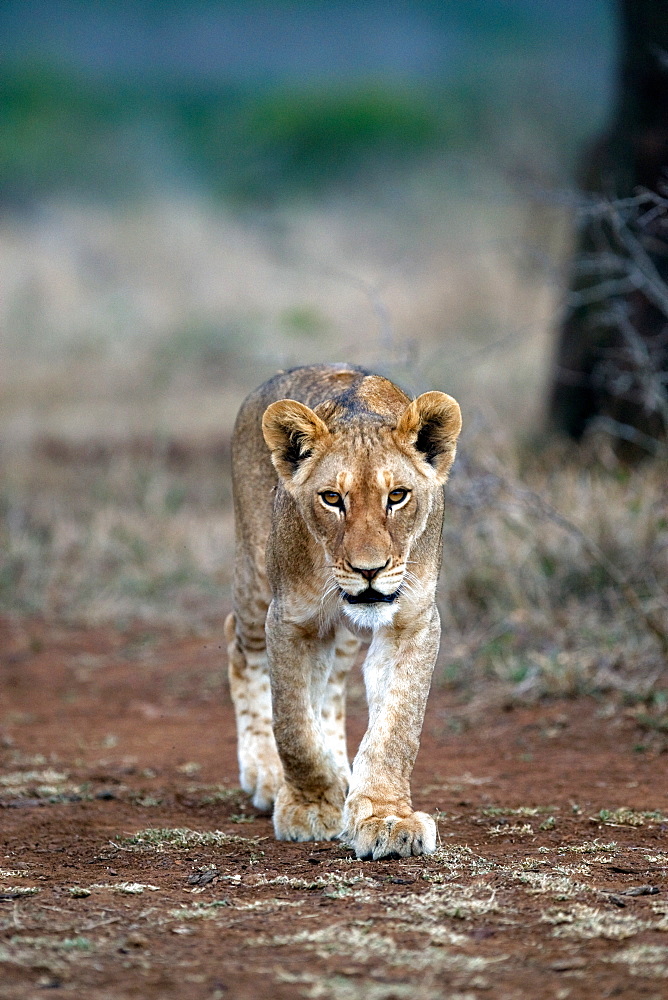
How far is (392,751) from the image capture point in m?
3.74

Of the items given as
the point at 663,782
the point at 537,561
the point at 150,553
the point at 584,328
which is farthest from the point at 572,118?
the point at 663,782

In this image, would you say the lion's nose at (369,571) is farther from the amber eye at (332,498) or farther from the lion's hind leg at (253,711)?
the lion's hind leg at (253,711)

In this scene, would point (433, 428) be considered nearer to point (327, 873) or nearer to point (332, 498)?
point (332, 498)

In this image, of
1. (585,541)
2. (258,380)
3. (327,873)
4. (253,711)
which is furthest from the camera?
(258,380)

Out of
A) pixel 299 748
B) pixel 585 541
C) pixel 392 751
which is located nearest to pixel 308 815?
pixel 299 748

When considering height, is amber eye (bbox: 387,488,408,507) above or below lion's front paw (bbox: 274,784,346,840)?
above

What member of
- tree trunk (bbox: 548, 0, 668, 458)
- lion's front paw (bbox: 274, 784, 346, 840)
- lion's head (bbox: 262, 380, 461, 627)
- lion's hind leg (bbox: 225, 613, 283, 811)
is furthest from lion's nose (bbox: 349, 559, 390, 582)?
tree trunk (bbox: 548, 0, 668, 458)

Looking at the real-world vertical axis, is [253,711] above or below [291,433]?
below

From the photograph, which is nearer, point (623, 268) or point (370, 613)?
point (370, 613)

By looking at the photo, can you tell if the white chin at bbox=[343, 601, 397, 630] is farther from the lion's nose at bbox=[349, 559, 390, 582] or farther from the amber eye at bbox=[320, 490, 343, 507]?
the amber eye at bbox=[320, 490, 343, 507]

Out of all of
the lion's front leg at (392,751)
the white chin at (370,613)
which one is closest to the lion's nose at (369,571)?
the white chin at (370,613)

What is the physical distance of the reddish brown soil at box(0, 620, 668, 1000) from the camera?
2623 millimetres

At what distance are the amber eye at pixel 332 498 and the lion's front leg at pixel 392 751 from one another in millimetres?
440

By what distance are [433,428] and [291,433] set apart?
1.39 feet
